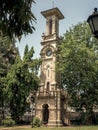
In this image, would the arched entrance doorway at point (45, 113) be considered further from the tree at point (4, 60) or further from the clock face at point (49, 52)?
the clock face at point (49, 52)

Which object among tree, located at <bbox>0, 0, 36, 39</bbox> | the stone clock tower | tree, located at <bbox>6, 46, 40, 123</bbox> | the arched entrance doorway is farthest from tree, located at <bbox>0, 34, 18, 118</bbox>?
tree, located at <bbox>0, 0, 36, 39</bbox>

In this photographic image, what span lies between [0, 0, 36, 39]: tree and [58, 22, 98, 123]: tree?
2441 centimetres

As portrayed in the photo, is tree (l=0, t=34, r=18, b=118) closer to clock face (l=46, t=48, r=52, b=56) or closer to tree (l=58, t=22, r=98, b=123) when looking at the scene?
clock face (l=46, t=48, r=52, b=56)

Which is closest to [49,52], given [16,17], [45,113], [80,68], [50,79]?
[50,79]

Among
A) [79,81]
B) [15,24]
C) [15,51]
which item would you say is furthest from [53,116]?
[15,24]

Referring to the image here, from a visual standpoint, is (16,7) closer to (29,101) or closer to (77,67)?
(77,67)

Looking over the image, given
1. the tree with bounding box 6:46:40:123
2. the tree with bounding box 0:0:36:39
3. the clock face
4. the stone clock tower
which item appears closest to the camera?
the tree with bounding box 0:0:36:39

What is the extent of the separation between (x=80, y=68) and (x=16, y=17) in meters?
25.7

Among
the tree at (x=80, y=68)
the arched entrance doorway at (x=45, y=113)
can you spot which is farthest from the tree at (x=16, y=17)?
the arched entrance doorway at (x=45, y=113)

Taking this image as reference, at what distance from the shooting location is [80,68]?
32.2 meters

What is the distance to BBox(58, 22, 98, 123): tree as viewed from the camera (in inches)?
1243

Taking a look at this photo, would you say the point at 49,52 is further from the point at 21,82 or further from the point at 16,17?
the point at 16,17

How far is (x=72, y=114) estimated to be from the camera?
41688 millimetres

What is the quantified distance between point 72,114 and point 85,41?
1428 cm
